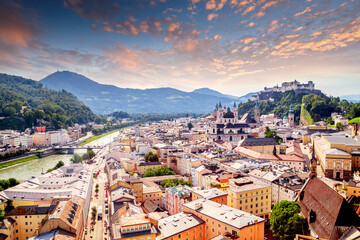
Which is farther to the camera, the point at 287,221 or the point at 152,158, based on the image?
the point at 152,158

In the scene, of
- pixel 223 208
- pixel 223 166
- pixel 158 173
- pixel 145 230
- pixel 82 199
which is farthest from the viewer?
pixel 158 173

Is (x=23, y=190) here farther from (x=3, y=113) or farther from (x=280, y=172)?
(x=3, y=113)

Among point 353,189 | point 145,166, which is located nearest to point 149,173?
point 145,166

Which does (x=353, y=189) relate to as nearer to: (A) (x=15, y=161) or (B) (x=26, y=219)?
(B) (x=26, y=219)

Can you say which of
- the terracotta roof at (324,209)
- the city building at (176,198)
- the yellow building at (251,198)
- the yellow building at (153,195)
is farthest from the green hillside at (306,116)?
the city building at (176,198)

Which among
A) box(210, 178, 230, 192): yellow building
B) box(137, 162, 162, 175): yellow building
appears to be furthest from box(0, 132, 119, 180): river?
box(210, 178, 230, 192): yellow building

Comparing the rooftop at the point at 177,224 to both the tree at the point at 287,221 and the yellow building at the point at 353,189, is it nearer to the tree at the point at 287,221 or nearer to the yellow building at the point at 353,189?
the tree at the point at 287,221

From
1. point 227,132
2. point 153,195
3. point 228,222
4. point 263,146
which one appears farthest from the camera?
A: point 227,132

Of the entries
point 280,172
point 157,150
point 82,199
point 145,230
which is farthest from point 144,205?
point 157,150
